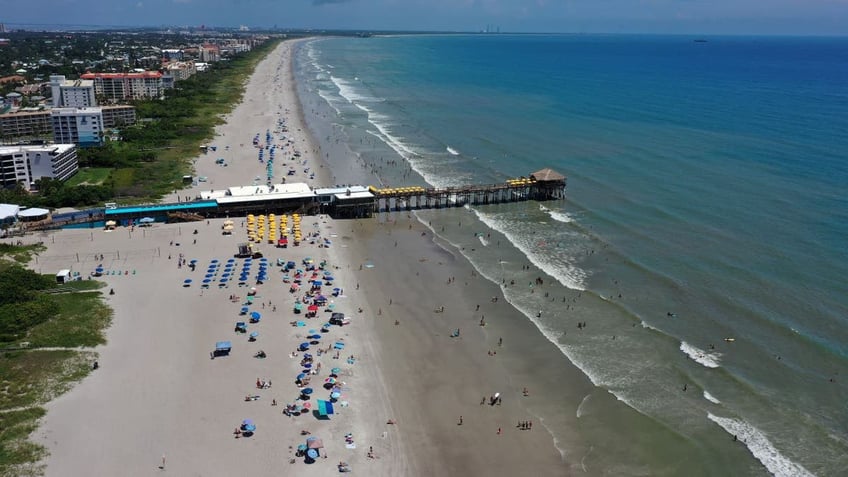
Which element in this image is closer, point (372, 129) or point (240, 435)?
point (240, 435)

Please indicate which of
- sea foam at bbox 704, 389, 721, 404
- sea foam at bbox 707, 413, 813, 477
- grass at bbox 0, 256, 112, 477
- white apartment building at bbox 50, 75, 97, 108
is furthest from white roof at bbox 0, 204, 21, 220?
white apartment building at bbox 50, 75, 97, 108

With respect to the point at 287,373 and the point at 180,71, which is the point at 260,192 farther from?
the point at 180,71

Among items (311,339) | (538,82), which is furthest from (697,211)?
(538,82)

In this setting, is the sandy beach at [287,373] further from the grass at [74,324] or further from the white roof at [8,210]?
the white roof at [8,210]

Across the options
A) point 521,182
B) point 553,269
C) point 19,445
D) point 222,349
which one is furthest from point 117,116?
point 19,445

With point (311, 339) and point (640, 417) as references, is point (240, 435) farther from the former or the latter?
point (640, 417)
